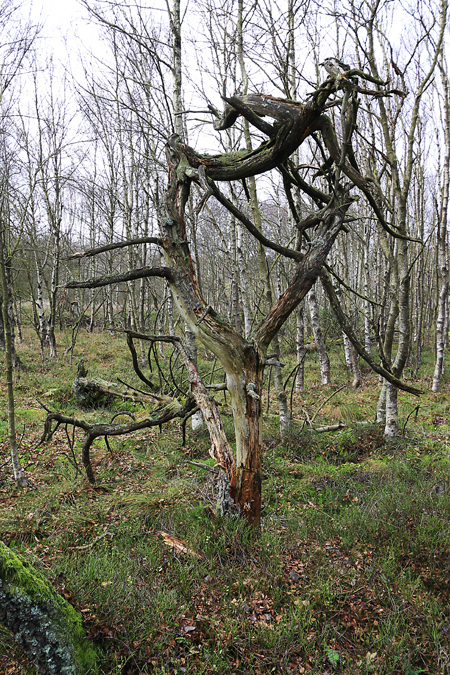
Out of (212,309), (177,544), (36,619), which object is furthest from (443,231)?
(36,619)

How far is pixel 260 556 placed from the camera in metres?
3.30

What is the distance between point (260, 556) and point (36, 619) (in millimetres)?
1993

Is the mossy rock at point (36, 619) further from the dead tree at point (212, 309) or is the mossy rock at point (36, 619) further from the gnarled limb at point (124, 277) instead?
the gnarled limb at point (124, 277)

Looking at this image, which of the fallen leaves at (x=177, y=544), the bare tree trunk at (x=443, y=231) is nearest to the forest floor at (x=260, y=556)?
the fallen leaves at (x=177, y=544)

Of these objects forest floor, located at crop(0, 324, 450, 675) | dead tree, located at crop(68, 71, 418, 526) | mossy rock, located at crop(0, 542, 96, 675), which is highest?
dead tree, located at crop(68, 71, 418, 526)

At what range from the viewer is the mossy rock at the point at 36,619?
177cm

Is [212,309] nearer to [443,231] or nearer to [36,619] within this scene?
[36,619]

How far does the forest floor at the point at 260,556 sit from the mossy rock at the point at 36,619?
465 millimetres

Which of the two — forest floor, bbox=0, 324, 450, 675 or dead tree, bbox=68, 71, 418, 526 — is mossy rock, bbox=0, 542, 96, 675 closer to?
forest floor, bbox=0, 324, 450, 675

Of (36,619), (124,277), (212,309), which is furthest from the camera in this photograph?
(212,309)

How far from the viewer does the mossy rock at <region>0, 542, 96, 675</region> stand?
69.6 inches

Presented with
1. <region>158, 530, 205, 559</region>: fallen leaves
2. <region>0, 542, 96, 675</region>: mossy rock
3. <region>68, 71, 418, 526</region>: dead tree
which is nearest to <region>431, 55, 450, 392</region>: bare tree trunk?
<region>68, 71, 418, 526</region>: dead tree

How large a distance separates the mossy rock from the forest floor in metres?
0.46

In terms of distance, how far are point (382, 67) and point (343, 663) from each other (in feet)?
43.8
